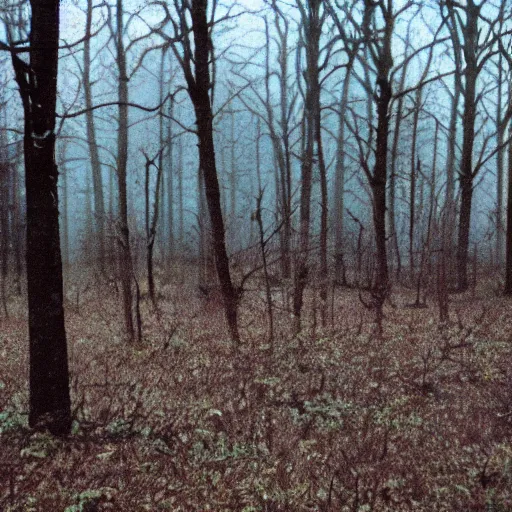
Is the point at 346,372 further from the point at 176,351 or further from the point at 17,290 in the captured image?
the point at 17,290

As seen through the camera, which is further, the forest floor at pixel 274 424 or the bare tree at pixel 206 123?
the bare tree at pixel 206 123

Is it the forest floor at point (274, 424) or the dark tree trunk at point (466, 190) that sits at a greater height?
the dark tree trunk at point (466, 190)

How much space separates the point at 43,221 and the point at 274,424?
9.60ft

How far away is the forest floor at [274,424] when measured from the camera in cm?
403

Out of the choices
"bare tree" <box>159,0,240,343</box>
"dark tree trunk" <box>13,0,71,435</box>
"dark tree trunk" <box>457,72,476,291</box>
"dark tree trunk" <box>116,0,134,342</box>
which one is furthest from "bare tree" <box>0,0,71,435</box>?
"dark tree trunk" <box>457,72,476,291</box>

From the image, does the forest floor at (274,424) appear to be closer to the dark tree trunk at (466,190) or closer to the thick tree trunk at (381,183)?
the thick tree trunk at (381,183)

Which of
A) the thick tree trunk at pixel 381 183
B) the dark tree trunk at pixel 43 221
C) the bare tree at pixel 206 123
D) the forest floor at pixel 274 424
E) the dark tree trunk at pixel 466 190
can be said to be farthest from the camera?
the dark tree trunk at pixel 466 190

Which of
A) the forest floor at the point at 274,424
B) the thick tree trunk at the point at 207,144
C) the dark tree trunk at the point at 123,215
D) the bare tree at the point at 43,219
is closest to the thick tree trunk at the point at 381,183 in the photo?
the forest floor at the point at 274,424

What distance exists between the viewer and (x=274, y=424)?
5.60m

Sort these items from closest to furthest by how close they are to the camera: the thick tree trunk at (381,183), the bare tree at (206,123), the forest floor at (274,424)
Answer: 1. the forest floor at (274,424)
2. the bare tree at (206,123)
3. the thick tree trunk at (381,183)

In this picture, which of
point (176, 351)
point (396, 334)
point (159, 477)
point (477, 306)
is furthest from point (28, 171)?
point (477, 306)

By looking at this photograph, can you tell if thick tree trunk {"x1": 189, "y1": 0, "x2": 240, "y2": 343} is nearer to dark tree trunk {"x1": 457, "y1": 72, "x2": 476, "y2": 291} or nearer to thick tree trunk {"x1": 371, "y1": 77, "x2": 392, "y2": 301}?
thick tree trunk {"x1": 371, "y1": 77, "x2": 392, "y2": 301}

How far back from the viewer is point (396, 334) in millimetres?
9383

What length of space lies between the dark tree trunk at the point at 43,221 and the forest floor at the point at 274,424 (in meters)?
0.44
